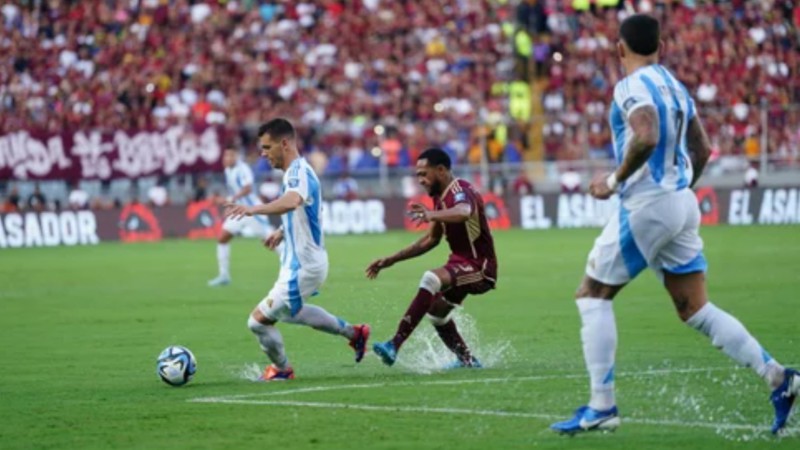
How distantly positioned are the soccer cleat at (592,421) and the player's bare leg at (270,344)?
395 cm

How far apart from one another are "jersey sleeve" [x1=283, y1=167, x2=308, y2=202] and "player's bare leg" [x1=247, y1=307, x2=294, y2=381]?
105 centimetres

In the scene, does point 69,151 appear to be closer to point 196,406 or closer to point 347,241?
point 347,241

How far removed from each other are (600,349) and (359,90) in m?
35.5

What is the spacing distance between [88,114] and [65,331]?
24.1 meters

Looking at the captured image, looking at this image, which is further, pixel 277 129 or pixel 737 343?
pixel 277 129

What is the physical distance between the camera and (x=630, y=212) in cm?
938

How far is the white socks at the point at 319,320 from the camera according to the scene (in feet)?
43.1

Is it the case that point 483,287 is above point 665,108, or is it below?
below

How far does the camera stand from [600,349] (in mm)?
9367

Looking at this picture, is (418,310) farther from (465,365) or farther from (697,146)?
(697,146)

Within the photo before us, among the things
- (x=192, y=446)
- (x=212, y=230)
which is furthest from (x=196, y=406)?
(x=212, y=230)

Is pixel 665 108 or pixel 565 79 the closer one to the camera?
pixel 665 108


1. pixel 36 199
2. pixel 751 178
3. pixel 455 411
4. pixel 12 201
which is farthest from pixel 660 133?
pixel 36 199

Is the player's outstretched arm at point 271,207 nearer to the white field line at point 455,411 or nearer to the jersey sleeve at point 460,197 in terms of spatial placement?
the white field line at point 455,411
